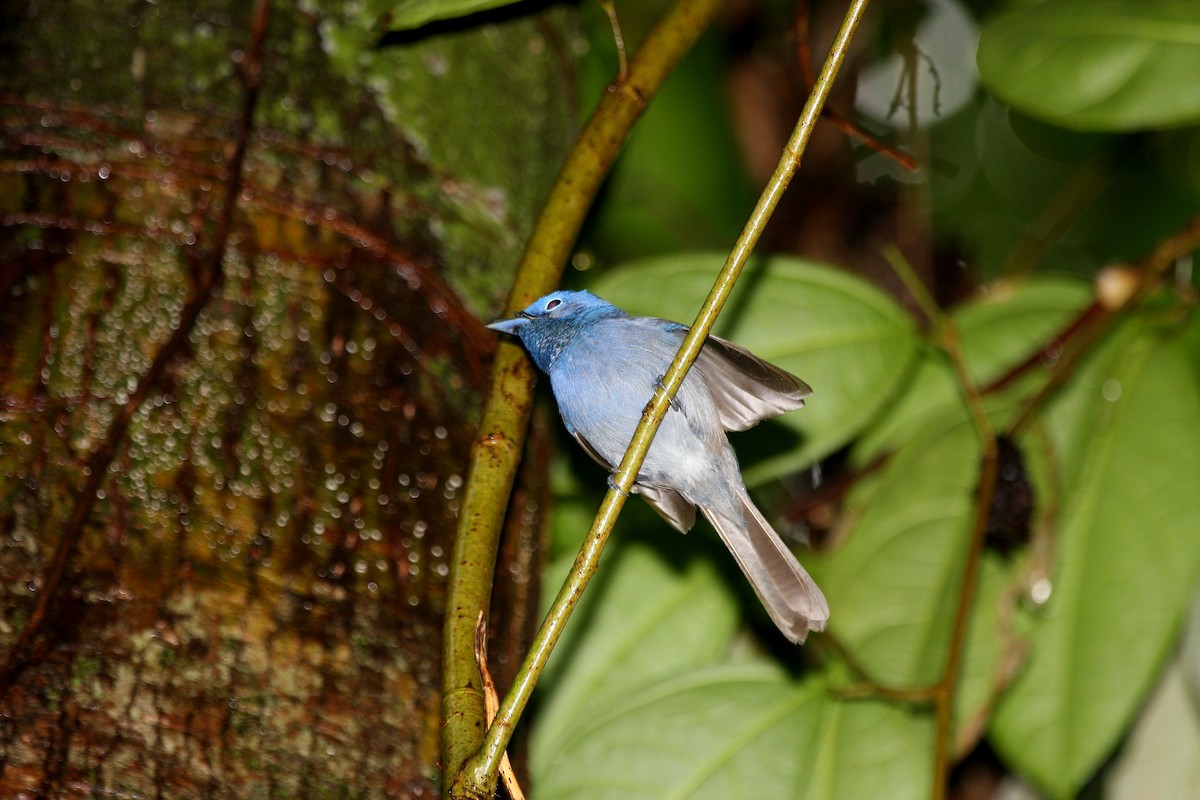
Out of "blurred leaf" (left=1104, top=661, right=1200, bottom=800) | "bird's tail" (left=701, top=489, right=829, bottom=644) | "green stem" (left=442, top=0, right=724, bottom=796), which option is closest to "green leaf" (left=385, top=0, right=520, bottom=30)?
"green stem" (left=442, top=0, right=724, bottom=796)

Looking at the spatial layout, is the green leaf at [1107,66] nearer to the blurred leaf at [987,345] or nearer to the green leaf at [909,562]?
the blurred leaf at [987,345]

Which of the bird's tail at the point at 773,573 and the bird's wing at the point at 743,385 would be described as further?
the bird's tail at the point at 773,573

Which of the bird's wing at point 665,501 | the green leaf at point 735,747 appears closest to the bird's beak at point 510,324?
the bird's wing at point 665,501

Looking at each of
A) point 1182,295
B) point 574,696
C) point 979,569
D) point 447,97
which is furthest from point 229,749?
point 1182,295

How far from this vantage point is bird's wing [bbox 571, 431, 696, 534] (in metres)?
2.26

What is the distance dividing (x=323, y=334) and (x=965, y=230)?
433 cm

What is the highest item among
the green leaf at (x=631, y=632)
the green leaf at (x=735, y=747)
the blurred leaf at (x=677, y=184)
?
the blurred leaf at (x=677, y=184)

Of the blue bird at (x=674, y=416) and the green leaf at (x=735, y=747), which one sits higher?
the blue bird at (x=674, y=416)

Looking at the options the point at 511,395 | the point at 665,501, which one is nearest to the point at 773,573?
the point at 665,501

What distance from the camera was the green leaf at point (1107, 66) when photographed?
2.21 m

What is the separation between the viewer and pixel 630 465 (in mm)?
1463

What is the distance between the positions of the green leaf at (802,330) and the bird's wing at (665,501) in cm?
17

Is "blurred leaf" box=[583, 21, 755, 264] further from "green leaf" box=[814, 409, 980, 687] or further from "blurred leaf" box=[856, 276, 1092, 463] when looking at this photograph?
"green leaf" box=[814, 409, 980, 687]

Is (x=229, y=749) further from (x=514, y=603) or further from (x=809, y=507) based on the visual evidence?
(x=809, y=507)
